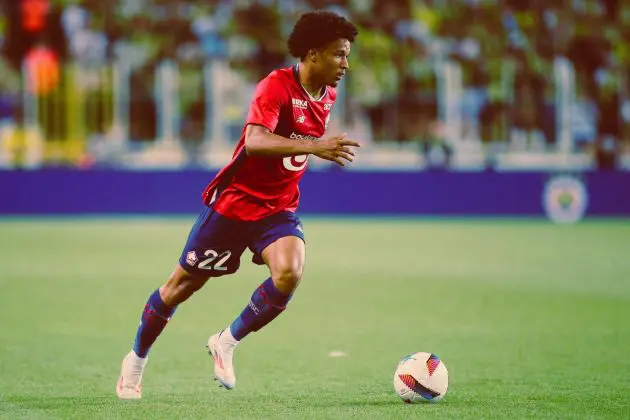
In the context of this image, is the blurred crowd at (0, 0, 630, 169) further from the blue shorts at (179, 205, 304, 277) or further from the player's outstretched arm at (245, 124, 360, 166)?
the player's outstretched arm at (245, 124, 360, 166)

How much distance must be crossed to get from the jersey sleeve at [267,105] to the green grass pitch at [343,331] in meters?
1.59

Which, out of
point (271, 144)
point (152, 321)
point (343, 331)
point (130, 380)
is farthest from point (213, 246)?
point (343, 331)

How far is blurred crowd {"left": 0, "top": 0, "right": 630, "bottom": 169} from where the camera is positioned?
33.4 meters

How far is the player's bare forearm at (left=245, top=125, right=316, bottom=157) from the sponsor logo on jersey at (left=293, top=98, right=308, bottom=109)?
0.33 metres

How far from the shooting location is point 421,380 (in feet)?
23.0

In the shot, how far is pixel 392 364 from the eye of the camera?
8.77 metres

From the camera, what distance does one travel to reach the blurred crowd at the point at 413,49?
109 feet

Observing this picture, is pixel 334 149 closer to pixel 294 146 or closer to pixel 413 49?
pixel 294 146

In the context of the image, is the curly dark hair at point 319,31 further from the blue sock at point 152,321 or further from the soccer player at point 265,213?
the blue sock at point 152,321

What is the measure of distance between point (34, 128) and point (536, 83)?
1347 cm

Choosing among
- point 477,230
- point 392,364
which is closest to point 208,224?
point 392,364

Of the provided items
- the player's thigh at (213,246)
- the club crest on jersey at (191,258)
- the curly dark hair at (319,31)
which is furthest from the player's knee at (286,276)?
the curly dark hair at (319,31)

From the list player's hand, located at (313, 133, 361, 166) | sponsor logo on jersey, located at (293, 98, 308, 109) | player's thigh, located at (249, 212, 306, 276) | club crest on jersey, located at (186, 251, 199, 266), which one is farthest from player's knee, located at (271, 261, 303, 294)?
sponsor logo on jersey, located at (293, 98, 308, 109)

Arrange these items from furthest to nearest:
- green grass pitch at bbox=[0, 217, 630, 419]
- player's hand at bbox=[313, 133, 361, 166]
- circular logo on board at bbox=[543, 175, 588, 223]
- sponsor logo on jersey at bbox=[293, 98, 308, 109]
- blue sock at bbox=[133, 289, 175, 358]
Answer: circular logo on board at bbox=[543, 175, 588, 223] < blue sock at bbox=[133, 289, 175, 358] < sponsor logo on jersey at bbox=[293, 98, 308, 109] < green grass pitch at bbox=[0, 217, 630, 419] < player's hand at bbox=[313, 133, 361, 166]
